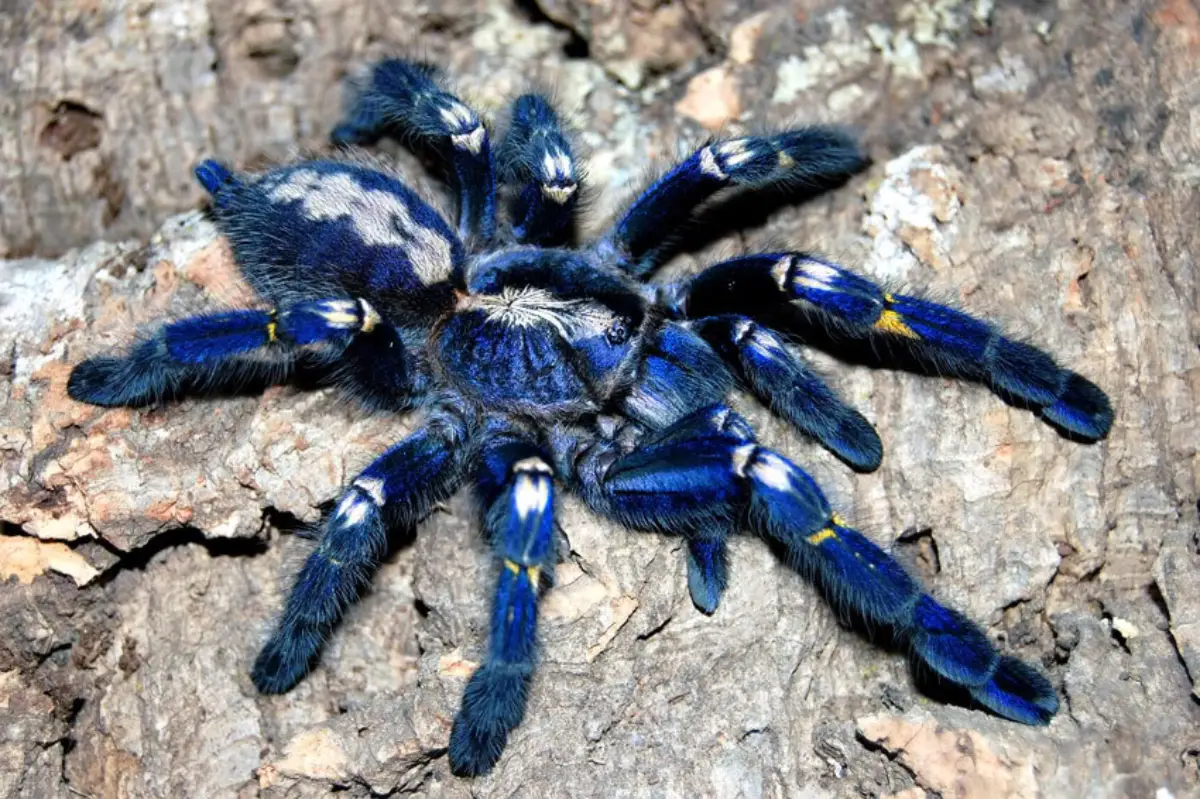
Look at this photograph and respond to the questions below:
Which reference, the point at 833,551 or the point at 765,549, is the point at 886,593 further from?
the point at 765,549

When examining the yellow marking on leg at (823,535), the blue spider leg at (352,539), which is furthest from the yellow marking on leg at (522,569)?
the yellow marking on leg at (823,535)

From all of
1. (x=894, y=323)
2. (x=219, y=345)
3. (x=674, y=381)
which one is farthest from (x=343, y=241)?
(x=894, y=323)

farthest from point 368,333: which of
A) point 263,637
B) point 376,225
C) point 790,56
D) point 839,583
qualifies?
point 790,56

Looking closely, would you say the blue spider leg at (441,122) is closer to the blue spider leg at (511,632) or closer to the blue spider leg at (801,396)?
the blue spider leg at (801,396)

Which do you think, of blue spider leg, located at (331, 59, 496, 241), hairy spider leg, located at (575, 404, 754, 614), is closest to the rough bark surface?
hairy spider leg, located at (575, 404, 754, 614)

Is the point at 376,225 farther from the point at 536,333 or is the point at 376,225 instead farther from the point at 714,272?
the point at 714,272

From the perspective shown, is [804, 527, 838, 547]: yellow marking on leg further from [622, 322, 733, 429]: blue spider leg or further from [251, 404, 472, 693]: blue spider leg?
[251, 404, 472, 693]: blue spider leg
